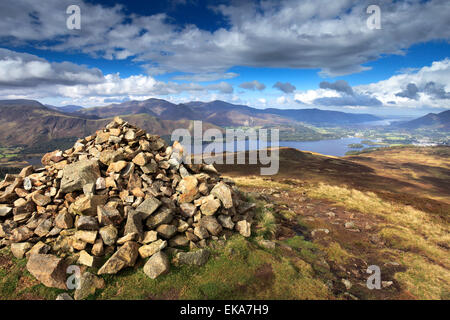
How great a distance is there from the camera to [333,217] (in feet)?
74.4

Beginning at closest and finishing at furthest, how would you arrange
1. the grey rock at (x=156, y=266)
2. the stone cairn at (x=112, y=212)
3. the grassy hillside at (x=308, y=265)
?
the grassy hillside at (x=308, y=265) < the grey rock at (x=156, y=266) < the stone cairn at (x=112, y=212)

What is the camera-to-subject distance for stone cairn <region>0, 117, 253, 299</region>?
11.1 metres

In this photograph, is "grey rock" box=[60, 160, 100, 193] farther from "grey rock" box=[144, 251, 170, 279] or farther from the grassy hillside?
"grey rock" box=[144, 251, 170, 279]

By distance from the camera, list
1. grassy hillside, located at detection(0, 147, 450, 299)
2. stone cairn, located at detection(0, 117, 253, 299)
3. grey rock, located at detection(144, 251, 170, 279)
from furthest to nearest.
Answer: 1. stone cairn, located at detection(0, 117, 253, 299)
2. grey rock, located at detection(144, 251, 170, 279)
3. grassy hillside, located at detection(0, 147, 450, 299)

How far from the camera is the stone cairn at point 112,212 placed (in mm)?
11109

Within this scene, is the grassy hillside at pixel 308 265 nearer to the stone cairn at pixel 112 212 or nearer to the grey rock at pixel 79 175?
the stone cairn at pixel 112 212

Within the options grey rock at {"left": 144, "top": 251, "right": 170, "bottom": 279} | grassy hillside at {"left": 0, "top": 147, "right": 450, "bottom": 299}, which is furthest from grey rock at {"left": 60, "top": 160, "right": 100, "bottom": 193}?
grey rock at {"left": 144, "top": 251, "right": 170, "bottom": 279}

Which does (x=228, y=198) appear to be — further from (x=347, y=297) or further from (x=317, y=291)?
(x=347, y=297)

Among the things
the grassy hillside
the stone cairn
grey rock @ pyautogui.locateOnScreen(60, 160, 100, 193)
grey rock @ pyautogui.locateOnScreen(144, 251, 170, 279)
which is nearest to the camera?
the grassy hillside

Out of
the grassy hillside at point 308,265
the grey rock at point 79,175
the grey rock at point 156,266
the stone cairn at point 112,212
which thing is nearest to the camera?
the grassy hillside at point 308,265

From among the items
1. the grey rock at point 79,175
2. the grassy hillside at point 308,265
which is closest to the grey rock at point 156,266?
the grassy hillside at point 308,265

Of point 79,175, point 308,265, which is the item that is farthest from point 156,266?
point 308,265

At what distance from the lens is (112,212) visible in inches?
500
